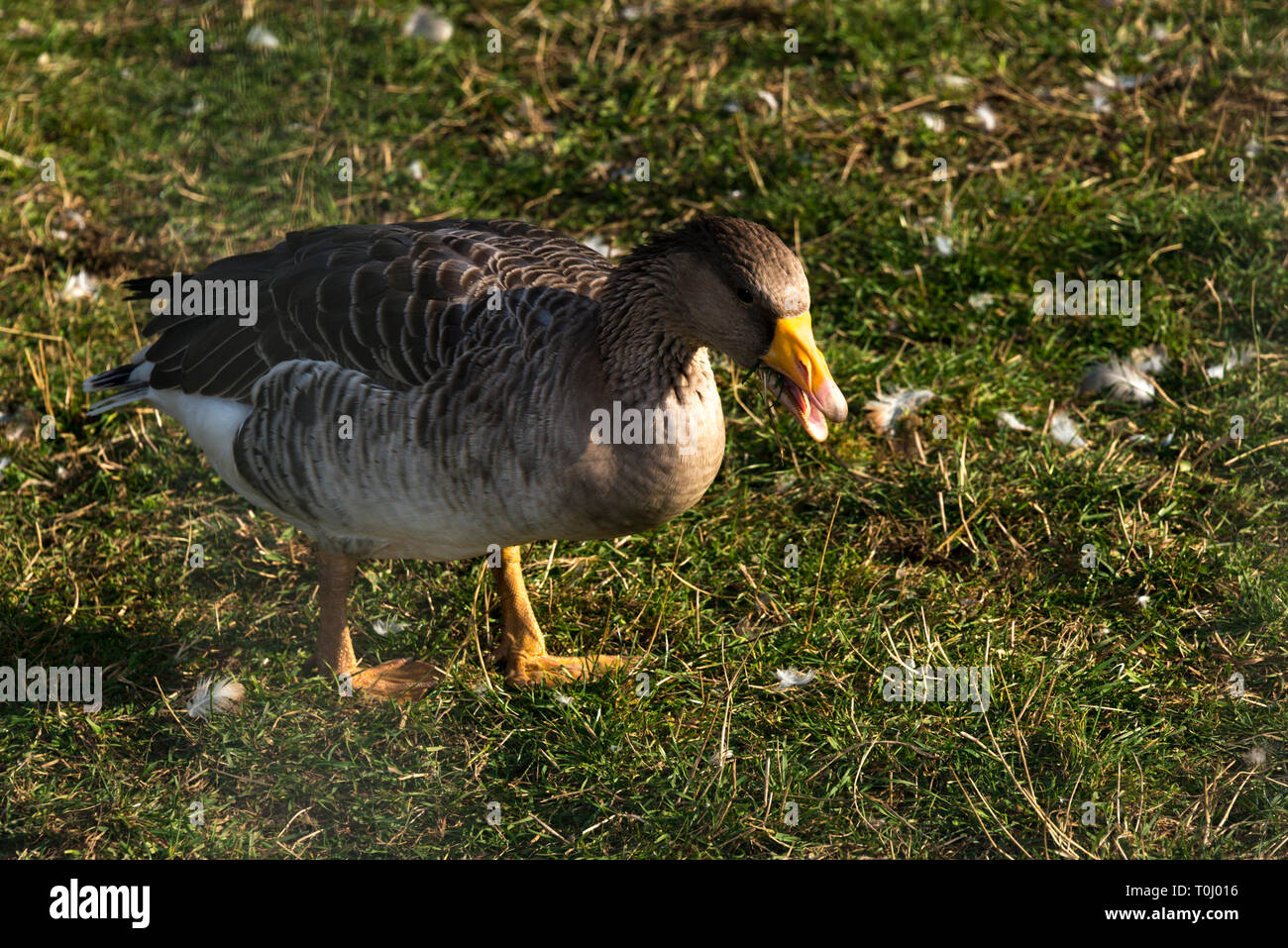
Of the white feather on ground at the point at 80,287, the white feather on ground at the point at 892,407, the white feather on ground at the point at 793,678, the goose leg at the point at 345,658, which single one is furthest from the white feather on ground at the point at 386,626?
the white feather on ground at the point at 80,287

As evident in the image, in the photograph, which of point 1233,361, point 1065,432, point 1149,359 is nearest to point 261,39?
point 1065,432

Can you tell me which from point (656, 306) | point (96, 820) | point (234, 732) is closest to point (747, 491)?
point (656, 306)

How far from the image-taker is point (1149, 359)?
21.4 ft

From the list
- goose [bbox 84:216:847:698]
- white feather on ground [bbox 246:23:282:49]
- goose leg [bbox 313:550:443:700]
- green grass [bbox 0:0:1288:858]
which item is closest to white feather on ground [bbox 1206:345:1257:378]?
green grass [bbox 0:0:1288:858]

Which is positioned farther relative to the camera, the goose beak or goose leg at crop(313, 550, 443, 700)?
goose leg at crop(313, 550, 443, 700)

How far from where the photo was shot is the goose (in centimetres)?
438

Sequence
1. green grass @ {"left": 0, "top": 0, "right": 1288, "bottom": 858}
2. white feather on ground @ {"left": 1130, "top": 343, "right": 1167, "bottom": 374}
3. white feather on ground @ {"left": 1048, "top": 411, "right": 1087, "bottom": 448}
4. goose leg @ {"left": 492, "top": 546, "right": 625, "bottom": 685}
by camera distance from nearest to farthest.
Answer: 1. green grass @ {"left": 0, "top": 0, "right": 1288, "bottom": 858}
2. goose leg @ {"left": 492, "top": 546, "right": 625, "bottom": 685}
3. white feather on ground @ {"left": 1048, "top": 411, "right": 1087, "bottom": 448}
4. white feather on ground @ {"left": 1130, "top": 343, "right": 1167, "bottom": 374}

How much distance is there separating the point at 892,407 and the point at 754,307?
2.22 m

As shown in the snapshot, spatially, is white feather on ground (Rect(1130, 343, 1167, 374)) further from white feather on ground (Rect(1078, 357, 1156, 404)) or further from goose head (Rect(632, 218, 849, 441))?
goose head (Rect(632, 218, 849, 441))

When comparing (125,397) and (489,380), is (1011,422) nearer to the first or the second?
(489,380)

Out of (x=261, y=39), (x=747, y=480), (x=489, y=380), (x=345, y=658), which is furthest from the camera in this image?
(x=261, y=39)

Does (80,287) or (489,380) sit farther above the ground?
(80,287)

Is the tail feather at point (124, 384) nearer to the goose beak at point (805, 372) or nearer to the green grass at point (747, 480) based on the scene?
the green grass at point (747, 480)

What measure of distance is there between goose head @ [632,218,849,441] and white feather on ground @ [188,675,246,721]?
244 centimetres
